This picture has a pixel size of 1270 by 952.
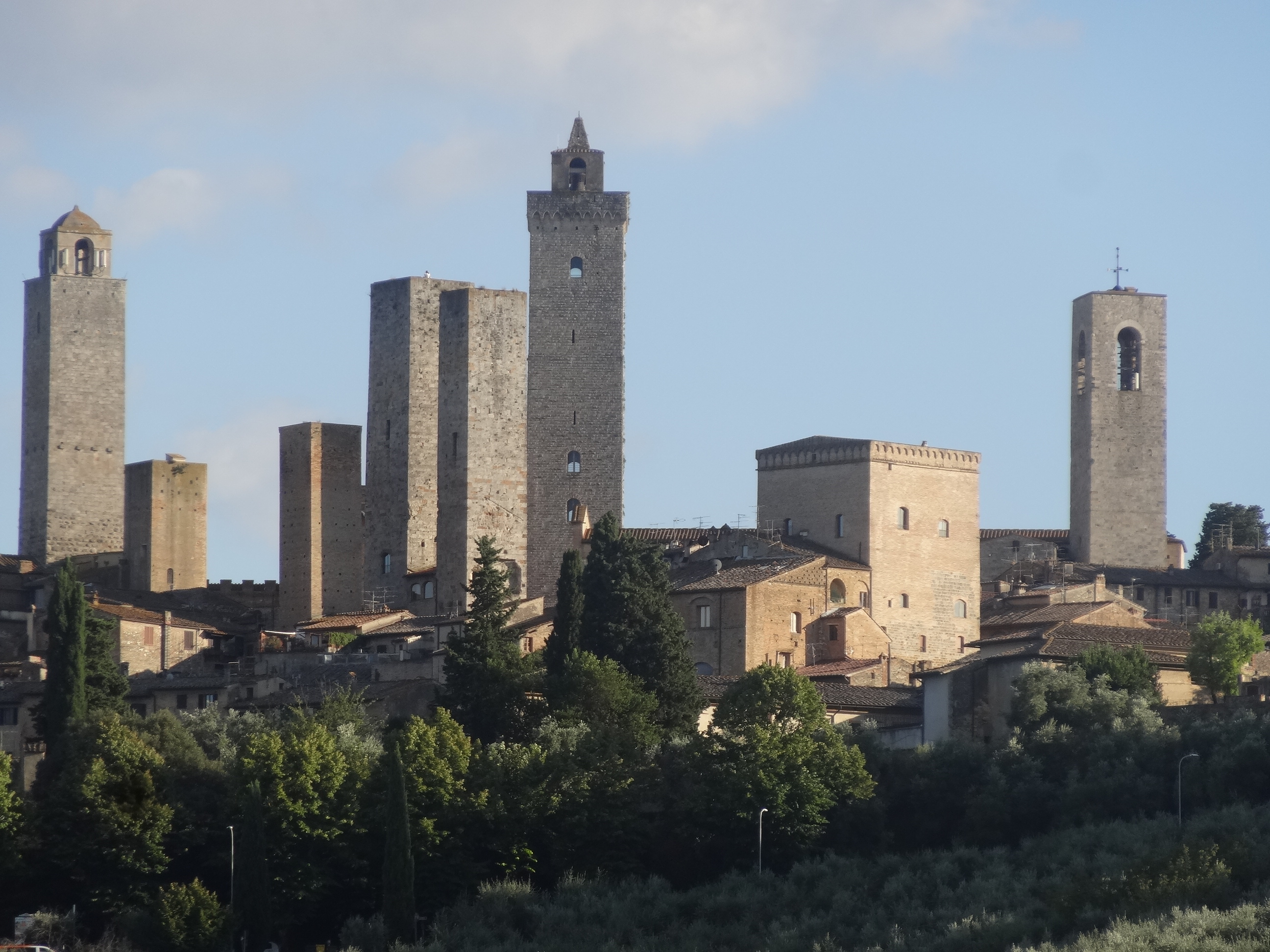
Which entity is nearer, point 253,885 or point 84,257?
point 253,885

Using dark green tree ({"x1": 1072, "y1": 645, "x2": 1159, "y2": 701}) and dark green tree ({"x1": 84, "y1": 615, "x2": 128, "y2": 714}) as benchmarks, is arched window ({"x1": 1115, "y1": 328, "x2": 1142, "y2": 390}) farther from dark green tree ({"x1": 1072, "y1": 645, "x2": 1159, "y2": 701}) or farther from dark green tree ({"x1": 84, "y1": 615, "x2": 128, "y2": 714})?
dark green tree ({"x1": 84, "y1": 615, "x2": 128, "y2": 714})

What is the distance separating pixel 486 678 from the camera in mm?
45156

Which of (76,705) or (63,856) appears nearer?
(63,856)

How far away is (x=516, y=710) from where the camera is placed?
45.2 m

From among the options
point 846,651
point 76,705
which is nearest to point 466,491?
point 846,651

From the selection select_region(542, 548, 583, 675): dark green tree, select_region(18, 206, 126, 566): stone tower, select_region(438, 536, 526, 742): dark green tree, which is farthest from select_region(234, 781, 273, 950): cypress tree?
select_region(18, 206, 126, 566): stone tower

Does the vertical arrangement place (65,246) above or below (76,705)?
above

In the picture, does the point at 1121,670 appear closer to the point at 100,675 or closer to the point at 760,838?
the point at 760,838

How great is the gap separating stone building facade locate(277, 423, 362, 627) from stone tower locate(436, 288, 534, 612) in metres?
2.04

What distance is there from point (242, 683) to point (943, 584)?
47.2 feet

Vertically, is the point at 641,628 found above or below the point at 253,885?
above

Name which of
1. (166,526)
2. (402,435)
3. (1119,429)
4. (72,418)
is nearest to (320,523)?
(402,435)

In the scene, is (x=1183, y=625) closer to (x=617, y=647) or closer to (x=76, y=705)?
(x=617, y=647)

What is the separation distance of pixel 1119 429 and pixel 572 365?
15.9 meters
